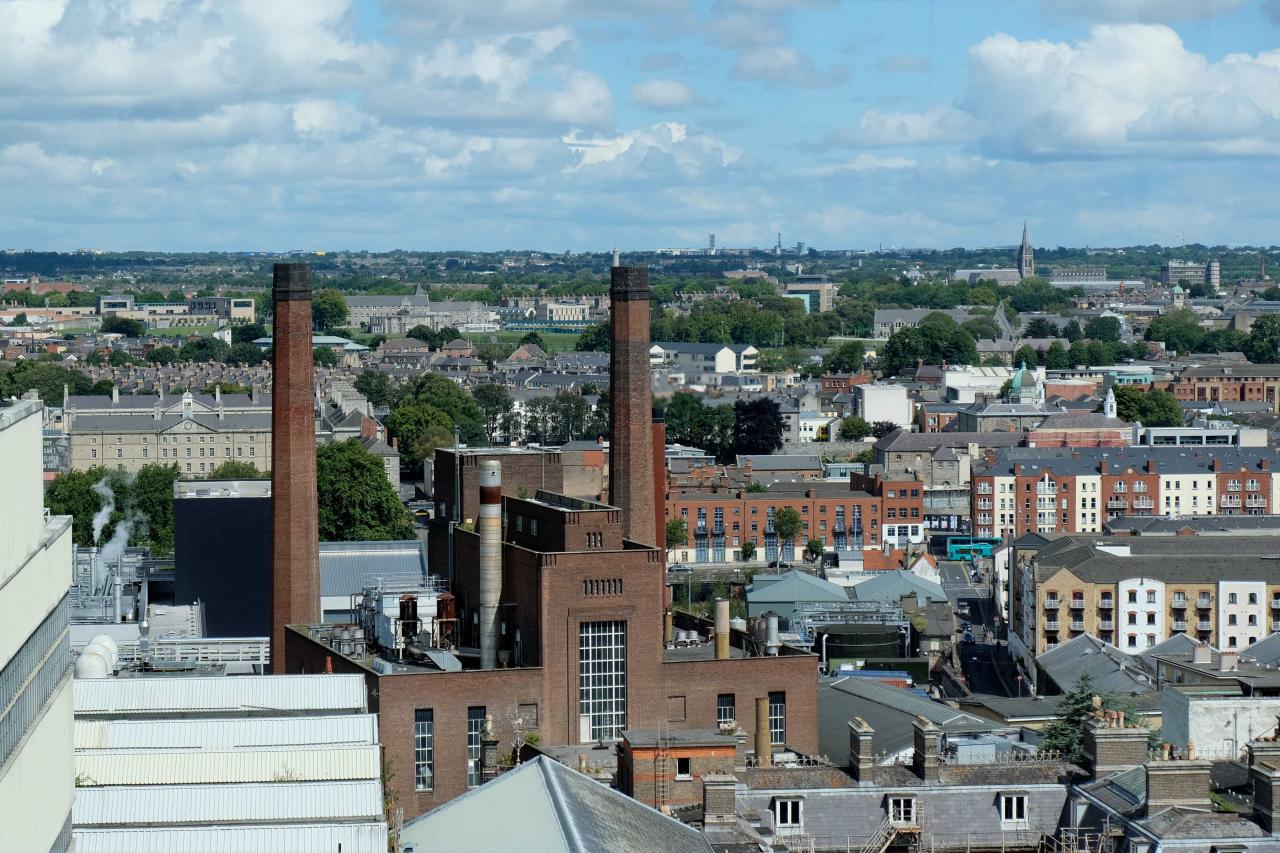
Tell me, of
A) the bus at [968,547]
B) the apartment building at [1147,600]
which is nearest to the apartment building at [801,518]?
the bus at [968,547]

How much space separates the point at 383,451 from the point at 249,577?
61336 mm

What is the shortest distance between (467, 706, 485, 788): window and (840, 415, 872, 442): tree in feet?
360

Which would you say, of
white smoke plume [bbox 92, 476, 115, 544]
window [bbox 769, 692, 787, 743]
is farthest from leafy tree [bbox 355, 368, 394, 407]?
window [bbox 769, 692, 787, 743]

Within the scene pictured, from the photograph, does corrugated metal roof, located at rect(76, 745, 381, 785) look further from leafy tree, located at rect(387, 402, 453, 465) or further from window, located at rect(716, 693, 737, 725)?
leafy tree, located at rect(387, 402, 453, 465)

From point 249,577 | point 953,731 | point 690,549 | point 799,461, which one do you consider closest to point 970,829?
point 953,731

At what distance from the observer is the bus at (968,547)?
11238cm

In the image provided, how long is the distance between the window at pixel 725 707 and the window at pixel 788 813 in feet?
37.4

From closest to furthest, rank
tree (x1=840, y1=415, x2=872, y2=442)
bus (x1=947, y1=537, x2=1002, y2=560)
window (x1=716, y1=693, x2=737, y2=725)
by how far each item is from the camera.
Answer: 1. window (x1=716, y1=693, x2=737, y2=725)
2. bus (x1=947, y1=537, x2=1002, y2=560)
3. tree (x1=840, y1=415, x2=872, y2=442)

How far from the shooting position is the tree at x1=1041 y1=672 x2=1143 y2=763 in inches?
1708

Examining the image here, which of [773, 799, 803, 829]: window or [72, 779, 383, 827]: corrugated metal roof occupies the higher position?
[72, 779, 383, 827]: corrugated metal roof

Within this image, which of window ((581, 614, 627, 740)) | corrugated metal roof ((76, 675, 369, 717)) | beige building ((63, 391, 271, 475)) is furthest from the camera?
beige building ((63, 391, 271, 475))

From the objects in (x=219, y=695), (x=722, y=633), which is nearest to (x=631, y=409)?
(x=722, y=633)

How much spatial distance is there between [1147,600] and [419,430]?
71297mm

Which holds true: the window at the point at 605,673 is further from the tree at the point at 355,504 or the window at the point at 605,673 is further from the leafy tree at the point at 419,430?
the leafy tree at the point at 419,430
